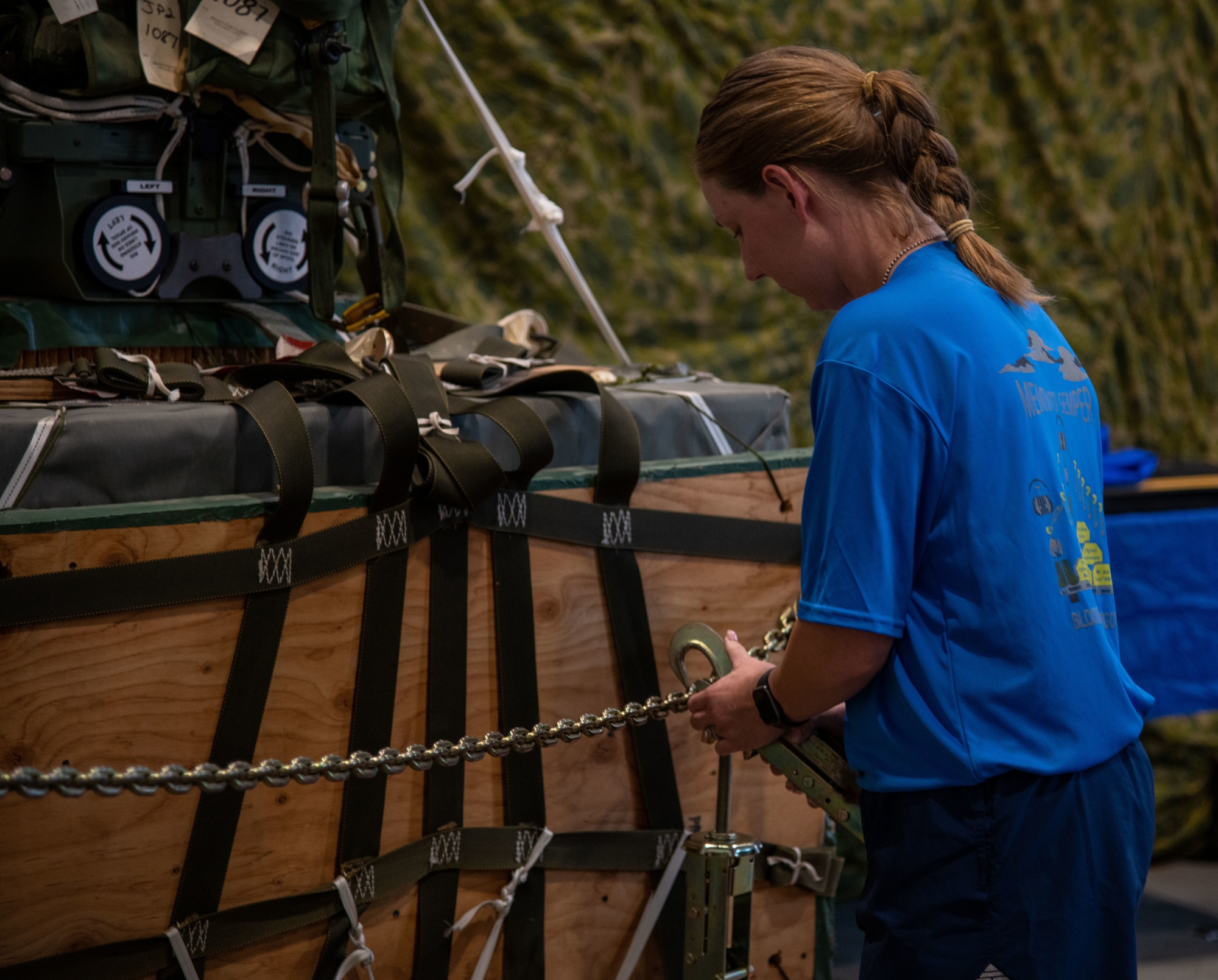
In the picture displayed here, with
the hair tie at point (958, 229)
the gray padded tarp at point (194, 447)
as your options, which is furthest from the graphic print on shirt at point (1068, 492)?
the gray padded tarp at point (194, 447)

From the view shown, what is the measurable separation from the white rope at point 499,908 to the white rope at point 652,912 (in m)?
0.20

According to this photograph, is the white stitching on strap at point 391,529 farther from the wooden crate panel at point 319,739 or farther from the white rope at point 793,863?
the white rope at point 793,863

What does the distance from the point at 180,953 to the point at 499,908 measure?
38 cm

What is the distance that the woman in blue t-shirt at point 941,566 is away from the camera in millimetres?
1067

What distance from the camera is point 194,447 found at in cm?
132

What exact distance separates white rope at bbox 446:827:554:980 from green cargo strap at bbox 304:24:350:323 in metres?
0.76

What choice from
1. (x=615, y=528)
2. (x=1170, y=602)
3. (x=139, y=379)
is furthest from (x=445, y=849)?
(x=1170, y=602)

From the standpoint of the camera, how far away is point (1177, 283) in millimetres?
3334

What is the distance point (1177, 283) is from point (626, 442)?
2.43 metres

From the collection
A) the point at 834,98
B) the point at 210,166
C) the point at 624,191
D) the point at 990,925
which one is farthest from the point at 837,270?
the point at 624,191

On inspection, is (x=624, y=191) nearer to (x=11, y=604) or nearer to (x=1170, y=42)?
(x=1170, y=42)

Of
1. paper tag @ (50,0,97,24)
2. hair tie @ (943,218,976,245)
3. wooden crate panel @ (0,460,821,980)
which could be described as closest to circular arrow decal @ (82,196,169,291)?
paper tag @ (50,0,97,24)

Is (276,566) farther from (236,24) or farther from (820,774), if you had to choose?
(236,24)

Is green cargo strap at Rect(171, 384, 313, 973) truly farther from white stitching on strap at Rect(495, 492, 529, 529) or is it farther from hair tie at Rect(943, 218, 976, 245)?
hair tie at Rect(943, 218, 976, 245)
